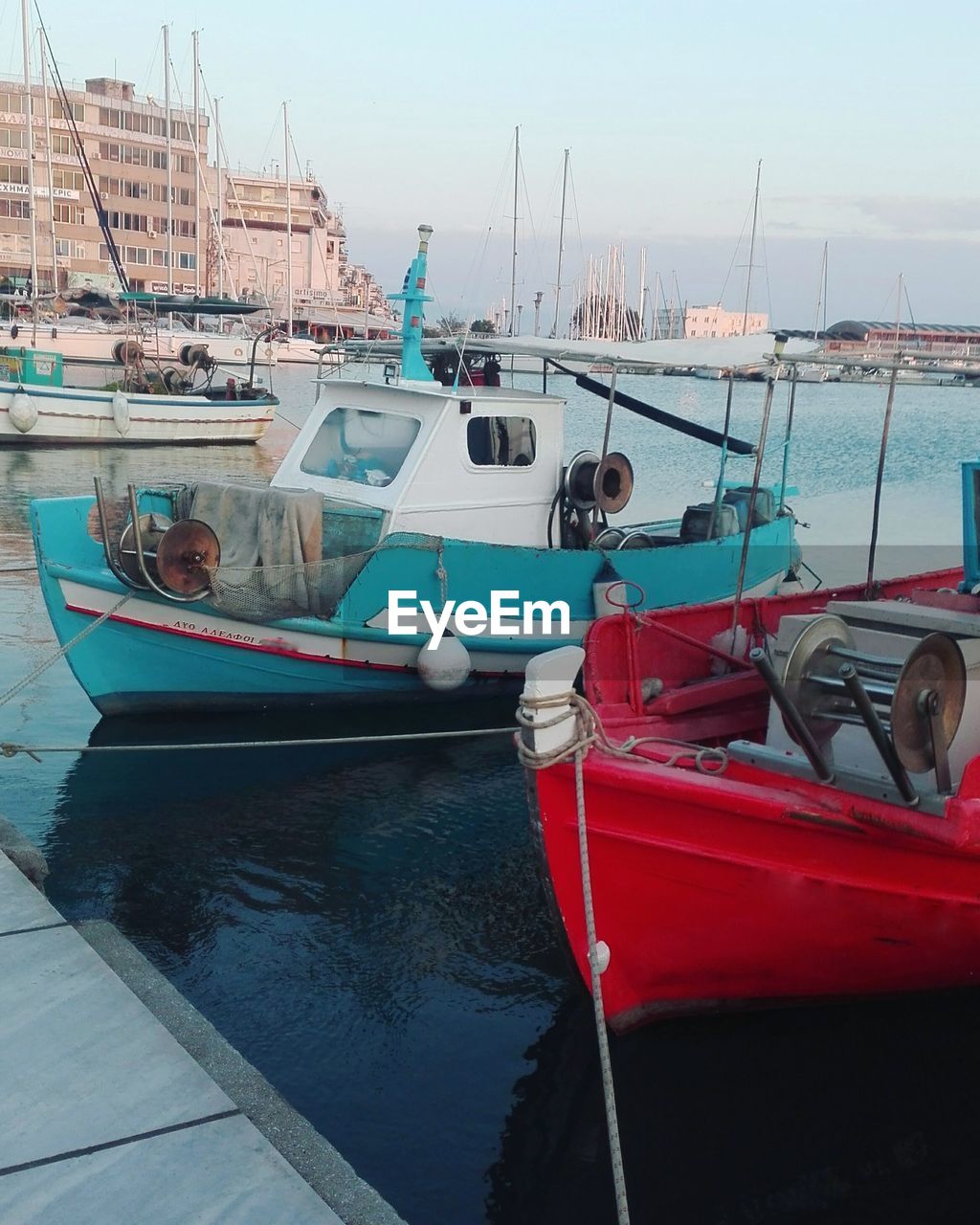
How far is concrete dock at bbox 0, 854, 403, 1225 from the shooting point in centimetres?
340

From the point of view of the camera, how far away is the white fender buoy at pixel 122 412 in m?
29.5

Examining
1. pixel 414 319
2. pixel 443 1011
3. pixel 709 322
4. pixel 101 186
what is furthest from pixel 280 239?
pixel 443 1011

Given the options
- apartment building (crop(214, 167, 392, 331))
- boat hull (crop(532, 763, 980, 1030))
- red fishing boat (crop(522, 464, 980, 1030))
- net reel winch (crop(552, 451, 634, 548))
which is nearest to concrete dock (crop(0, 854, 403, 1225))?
red fishing boat (crop(522, 464, 980, 1030))

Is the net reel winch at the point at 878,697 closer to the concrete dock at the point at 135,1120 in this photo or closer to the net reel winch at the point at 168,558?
the concrete dock at the point at 135,1120

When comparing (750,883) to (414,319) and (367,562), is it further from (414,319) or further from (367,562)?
(414,319)

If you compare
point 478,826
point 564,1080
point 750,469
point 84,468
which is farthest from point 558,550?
point 750,469

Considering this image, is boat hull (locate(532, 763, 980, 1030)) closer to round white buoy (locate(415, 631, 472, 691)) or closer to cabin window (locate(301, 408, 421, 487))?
round white buoy (locate(415, 631, 472, 691))

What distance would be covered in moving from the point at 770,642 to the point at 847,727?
2.01 meters

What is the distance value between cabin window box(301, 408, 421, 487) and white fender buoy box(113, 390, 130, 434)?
20374 mm

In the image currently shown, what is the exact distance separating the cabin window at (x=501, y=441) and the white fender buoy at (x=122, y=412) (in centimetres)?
2119

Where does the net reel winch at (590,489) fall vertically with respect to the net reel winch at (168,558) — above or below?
above

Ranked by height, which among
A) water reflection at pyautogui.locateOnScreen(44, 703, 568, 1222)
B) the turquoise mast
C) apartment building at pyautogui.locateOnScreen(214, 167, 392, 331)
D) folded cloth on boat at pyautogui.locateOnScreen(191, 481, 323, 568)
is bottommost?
water reflection at pyautogui.locateOnScreen(44, 703, 568, 1222)

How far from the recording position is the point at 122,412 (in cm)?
2961

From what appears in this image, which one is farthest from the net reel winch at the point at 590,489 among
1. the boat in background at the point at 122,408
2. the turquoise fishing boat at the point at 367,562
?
the boat in background at the point at 122,408
